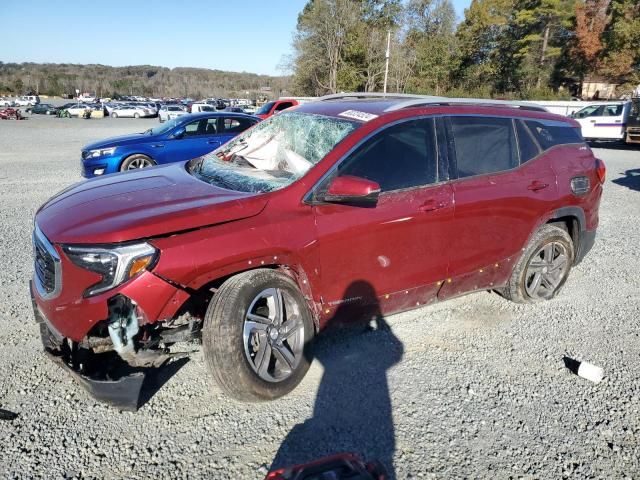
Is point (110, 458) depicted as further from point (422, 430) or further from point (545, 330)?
point (545, 330)

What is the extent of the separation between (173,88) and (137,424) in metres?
150

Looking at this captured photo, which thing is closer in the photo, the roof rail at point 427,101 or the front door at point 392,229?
the front door at point 392,229

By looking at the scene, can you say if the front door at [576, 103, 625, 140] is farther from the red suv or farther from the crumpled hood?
the crumpled hood

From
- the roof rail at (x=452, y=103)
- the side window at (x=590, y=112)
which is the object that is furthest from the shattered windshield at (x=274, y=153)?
the side window at (x=590, y=112)

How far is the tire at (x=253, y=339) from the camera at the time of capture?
2736 millimetres

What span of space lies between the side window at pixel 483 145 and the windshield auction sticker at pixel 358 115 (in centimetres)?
71

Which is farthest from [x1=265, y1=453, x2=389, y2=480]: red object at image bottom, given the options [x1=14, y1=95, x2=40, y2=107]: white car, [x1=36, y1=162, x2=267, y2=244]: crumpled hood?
[x1=14, y1=95, x2=40, y2=107]: white car

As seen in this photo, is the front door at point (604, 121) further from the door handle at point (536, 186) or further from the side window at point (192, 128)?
the door handle at point (536, 186)

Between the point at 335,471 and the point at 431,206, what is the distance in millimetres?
2066

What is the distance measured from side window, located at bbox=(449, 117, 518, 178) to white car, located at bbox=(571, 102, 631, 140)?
18.4 metres

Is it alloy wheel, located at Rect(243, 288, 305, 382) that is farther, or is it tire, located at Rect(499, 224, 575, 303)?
tire, located at Rect(499, 224, 575, 303)

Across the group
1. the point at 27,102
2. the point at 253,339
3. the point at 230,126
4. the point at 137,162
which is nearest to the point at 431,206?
the point at 253,339

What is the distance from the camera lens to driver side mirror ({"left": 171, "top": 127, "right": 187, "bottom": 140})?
10270 millimetres

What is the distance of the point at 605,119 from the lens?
790 inches
